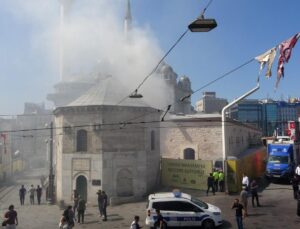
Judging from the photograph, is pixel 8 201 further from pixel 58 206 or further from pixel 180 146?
pixel 180 146

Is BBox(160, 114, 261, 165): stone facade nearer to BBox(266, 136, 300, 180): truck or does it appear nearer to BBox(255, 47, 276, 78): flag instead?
BBox(266, 136, 300, 180): truck

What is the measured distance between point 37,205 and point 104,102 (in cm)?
949

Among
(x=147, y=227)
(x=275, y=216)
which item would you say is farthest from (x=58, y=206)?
(x=275, y=216)

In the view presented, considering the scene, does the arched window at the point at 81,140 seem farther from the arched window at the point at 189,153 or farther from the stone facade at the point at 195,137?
the arched window at the point at 189,153

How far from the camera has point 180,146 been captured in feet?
113

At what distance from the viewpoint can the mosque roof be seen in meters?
27.0

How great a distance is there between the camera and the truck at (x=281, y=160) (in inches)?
1025

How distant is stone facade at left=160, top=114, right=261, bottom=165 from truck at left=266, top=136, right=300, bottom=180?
5604 mm

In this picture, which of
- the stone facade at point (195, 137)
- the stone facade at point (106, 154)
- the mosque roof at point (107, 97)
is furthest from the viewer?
the stone facade at point (195, 137)

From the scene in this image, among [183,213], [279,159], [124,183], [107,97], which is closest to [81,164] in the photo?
[124,183]

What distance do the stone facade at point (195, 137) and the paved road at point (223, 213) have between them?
306 inches

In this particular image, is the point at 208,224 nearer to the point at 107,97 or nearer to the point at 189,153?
the point at 107,97

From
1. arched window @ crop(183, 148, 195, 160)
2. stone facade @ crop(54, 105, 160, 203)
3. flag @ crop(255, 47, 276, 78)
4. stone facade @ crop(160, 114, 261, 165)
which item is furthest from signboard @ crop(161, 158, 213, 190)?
flag @ crop(255, 47, 276, 78)

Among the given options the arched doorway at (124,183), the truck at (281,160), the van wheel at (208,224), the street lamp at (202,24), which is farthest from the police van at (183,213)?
the truck at (281,160)
